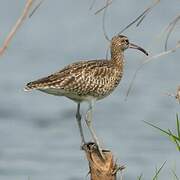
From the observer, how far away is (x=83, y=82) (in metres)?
10.0

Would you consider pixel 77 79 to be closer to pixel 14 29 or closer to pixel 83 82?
pixel 83 82

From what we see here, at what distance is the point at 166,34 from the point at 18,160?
29.5 ft

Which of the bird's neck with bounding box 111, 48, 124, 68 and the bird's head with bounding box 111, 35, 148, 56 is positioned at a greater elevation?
the bird's head with bounding box 111, 35, 148, 56

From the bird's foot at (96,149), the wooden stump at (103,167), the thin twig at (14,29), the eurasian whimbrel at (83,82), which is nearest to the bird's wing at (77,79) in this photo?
the eurasian whimbrel at (83,82)

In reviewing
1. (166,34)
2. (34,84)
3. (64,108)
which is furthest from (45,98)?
(166,34)

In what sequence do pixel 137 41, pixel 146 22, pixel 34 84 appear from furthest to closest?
1. pixel 146 22
2. pixel 137 41
3. pixel 34 84

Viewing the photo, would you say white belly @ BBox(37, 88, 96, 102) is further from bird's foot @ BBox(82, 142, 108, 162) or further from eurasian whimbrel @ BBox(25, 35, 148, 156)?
bird's foot @ BBox(82, 142, 108, 162)

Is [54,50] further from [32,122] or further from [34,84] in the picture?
[34,84]

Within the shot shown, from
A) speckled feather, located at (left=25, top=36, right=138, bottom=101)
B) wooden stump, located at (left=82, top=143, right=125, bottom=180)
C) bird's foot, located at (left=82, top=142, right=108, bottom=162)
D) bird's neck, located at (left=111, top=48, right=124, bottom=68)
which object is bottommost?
wooden stump, located at (left=82, top=143, right=125, bottom=180)

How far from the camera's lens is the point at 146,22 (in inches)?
801

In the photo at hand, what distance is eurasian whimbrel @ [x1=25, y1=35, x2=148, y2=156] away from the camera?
Answer: 9.66m

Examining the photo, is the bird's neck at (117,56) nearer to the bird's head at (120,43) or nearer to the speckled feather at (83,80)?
the bird's head at (120,43)

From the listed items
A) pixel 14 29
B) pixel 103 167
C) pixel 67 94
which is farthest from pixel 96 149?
→ pixel 14 29

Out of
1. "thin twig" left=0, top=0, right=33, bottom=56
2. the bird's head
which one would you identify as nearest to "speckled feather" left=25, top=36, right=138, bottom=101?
the bird's head
